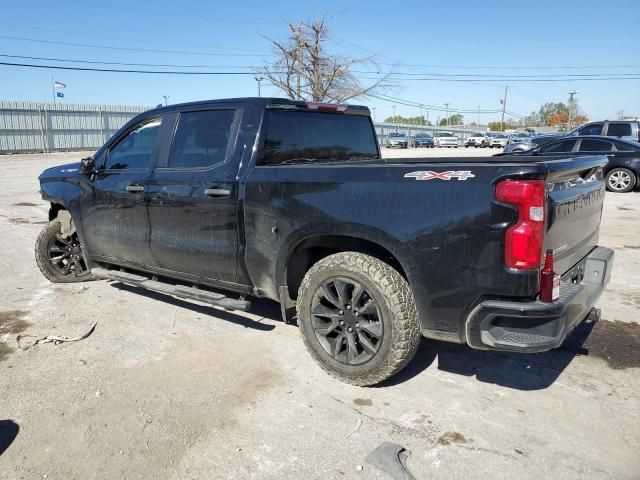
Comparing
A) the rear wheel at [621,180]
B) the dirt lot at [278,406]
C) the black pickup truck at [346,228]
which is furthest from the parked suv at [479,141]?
the black pickup truck at [346,228]

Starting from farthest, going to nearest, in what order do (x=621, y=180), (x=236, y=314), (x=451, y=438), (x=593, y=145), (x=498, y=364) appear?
(x=621, y=180) < (x=593, y=145) < (x=236, y=314) < (x=498, y=364) < (x=451, y=438)

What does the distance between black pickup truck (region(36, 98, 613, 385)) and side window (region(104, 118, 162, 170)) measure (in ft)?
0.05

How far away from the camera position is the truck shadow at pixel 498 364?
140 inches

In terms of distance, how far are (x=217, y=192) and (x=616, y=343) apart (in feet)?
11.0

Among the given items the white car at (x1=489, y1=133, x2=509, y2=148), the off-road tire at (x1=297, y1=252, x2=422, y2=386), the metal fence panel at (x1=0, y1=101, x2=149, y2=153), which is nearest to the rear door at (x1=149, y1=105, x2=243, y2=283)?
the off-road tire at (x1=297, y1=252, x2=422, y2=386)

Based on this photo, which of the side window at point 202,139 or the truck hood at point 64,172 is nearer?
the side window at point 202,139

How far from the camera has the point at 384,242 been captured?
3.12 meters

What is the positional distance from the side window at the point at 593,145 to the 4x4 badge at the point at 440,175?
40.8 feet

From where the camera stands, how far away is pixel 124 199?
15.5 feet

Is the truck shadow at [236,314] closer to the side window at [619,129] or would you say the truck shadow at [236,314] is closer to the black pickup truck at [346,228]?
the black pickup truck at [346,228]

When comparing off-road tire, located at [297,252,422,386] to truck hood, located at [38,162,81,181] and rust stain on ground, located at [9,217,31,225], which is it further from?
rust stain on ground, located at [9,217,31,225]

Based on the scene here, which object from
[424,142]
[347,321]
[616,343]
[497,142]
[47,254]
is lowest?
[616,343]

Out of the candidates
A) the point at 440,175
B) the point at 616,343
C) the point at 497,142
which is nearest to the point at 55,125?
the point at 497,142

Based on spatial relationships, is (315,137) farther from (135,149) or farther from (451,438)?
(451,438)
